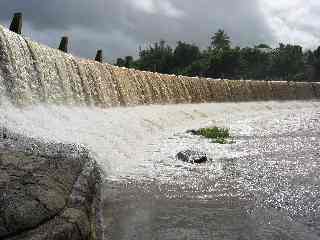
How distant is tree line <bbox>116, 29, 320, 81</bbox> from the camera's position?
74.6 m

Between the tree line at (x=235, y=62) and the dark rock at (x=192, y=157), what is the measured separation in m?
62.2

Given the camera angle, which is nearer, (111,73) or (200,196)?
(200,196)

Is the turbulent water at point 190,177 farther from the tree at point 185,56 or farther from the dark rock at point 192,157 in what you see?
the tree at point 185,56

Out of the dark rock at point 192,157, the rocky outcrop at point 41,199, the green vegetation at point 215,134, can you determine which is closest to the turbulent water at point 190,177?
the dark rock at point 192,157

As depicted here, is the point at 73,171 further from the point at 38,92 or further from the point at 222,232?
the point at 38,92

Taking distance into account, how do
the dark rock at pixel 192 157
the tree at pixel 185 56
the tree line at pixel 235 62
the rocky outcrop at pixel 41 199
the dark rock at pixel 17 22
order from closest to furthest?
the rocky outcrop at pixel 41 199 → the dark rock at pixel 192 157 → the dark rock at pixel 17 22 → the tree line at pixel 235 62 → the tree at pixel 185 56

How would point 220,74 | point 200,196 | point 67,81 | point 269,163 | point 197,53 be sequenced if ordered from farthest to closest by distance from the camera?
point 197,53 → point 220,74 → point 67,81 → point 269,163 → point 200,196

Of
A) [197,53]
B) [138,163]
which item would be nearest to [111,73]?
[138,163]

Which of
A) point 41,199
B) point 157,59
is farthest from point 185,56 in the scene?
point 41,199

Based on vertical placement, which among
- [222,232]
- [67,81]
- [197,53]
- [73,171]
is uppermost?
[197,53]

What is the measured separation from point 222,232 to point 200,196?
2.01 m

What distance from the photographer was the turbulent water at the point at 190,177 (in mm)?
6426

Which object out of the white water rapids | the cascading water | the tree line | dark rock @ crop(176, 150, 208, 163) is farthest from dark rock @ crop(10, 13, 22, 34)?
the tree line

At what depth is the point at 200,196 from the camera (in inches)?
322
